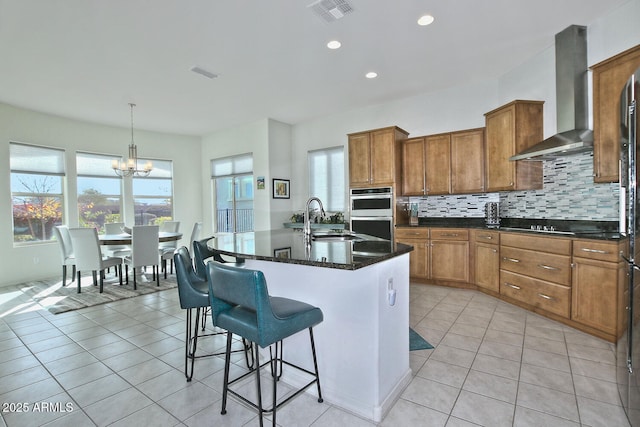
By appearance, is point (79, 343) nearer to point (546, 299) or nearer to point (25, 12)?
point (25, 12)

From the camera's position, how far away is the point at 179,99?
16.6 ft

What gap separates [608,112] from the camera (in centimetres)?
289

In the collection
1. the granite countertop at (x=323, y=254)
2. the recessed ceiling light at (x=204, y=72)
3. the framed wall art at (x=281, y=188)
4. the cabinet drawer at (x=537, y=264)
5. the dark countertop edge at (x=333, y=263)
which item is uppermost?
the recessed ceiling light at (x=204, y=72)

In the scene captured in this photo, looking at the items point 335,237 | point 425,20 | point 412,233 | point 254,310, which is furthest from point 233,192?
point 254,310

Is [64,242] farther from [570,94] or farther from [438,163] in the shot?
[570,94]

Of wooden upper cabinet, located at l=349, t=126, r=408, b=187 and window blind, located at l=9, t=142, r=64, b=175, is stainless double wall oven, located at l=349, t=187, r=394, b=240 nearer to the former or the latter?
wooden upper cabinet, located at l=349, t=126, r=408, b=187

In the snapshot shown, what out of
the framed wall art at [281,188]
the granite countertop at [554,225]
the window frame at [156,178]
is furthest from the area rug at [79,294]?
the granite countertop at [554,225]

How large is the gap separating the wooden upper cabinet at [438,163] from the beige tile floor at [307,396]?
1944 millimetres

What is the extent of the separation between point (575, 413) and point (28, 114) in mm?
8058

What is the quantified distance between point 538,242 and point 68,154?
778 cm

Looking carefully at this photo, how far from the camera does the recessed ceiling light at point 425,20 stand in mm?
2979

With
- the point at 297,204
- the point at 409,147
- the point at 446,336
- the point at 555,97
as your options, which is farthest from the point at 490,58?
the point at 297,204

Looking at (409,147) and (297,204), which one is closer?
(409,147)

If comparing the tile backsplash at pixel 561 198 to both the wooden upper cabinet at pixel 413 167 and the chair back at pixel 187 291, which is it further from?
the chair back at pixel 187 291
